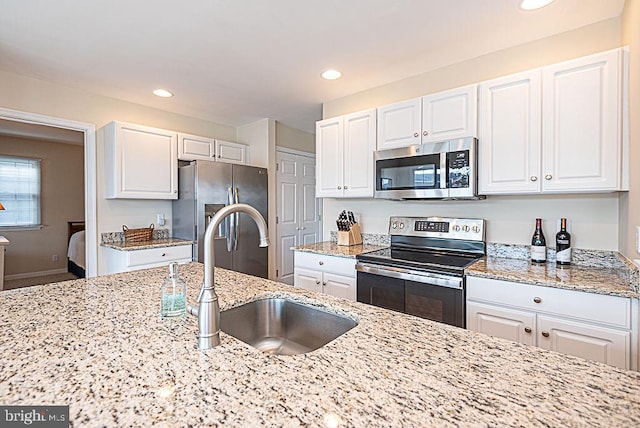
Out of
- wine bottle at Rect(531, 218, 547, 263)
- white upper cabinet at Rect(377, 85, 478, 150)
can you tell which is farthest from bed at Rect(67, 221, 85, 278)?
wine bottle at Rect(531, 218, 547, 263)

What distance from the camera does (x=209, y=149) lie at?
3934 millimetres

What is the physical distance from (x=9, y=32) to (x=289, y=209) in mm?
3249

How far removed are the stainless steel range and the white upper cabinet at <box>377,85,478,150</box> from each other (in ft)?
2.27

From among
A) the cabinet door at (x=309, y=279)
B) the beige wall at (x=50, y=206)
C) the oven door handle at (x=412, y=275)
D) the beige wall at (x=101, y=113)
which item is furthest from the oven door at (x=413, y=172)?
the beige wall at (x=50, y=206)

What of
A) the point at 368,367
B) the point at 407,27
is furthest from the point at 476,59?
the point at 368,367

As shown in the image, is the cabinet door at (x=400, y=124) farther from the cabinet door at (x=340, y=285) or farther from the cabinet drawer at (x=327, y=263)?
the cabinet door at (x=340, y=285)

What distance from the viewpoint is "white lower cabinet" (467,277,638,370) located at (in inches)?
58.9

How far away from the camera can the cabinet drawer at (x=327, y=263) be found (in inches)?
100

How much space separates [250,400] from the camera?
627 mm

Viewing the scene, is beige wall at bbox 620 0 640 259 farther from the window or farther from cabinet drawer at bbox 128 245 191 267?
the window

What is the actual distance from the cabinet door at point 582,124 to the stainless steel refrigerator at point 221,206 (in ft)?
9.49

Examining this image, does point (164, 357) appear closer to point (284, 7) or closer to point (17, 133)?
point (284, 7)

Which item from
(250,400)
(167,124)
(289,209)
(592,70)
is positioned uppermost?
(167,124)

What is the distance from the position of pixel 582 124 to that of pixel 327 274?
78.4 inches
